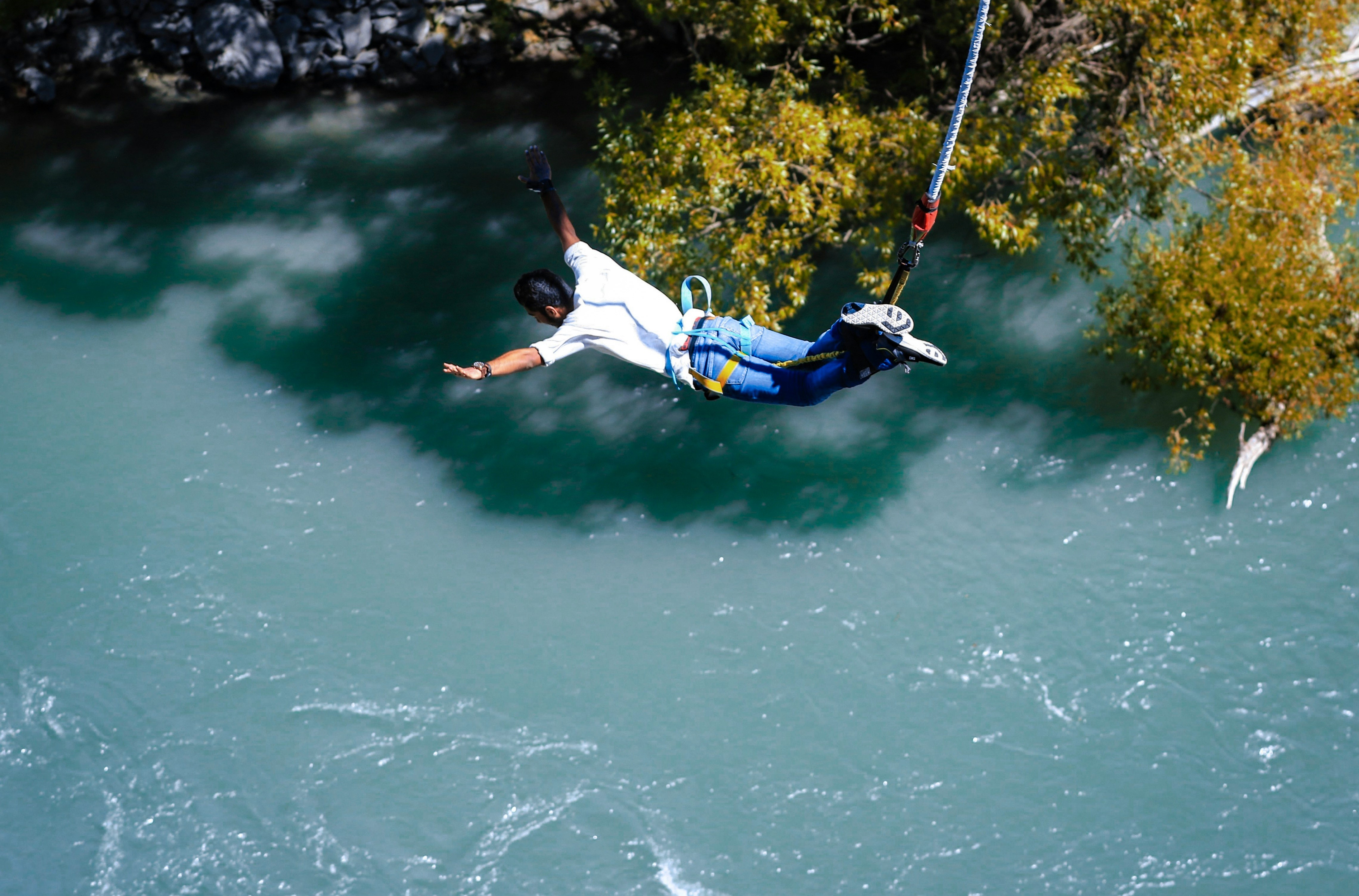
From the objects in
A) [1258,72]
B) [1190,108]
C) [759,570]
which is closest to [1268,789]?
[759,570]

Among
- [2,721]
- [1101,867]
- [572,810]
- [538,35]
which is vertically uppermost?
[538,35]

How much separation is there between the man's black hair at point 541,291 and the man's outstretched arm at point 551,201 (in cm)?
31

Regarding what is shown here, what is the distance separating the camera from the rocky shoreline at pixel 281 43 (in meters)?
13.7

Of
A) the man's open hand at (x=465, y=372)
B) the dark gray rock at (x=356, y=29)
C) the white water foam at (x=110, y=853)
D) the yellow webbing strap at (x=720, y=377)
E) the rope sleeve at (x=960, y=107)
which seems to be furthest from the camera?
the dark gray rock at (x=356, y=29)

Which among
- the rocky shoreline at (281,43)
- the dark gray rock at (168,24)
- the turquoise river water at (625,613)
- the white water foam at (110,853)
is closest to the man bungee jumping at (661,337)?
the turquoise river water at (625,613)

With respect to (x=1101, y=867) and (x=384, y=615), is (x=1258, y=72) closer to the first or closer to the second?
(x=1101, y=867)

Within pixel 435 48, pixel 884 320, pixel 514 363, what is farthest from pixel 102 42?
pixel 884 320

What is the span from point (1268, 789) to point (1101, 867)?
1318 mm

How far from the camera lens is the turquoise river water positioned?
27.2ft

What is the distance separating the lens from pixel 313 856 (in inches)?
328

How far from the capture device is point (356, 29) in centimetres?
1369

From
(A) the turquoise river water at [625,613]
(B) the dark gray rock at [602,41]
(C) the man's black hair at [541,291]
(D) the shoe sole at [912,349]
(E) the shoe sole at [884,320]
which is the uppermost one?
(E) the shoe sole at [884,320]

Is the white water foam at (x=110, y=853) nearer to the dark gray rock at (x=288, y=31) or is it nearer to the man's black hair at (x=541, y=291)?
the man's black hair at (x=541, y=291)

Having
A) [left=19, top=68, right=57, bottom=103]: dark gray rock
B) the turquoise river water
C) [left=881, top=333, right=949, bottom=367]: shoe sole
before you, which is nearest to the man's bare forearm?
[left=881, top=333, right=949, bottom=367]: shoe sole
